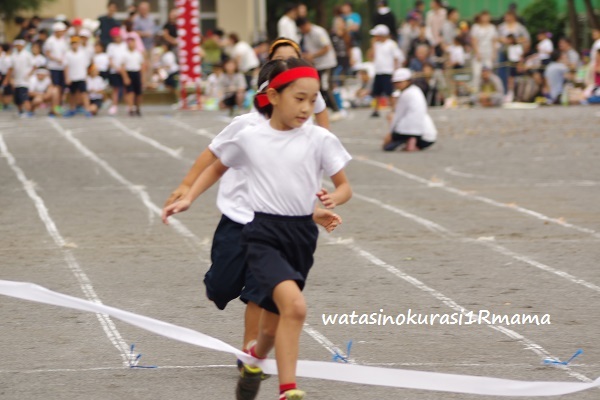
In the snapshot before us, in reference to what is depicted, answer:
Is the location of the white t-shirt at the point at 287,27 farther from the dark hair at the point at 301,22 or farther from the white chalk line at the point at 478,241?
the white chalk line at the point at 478,241

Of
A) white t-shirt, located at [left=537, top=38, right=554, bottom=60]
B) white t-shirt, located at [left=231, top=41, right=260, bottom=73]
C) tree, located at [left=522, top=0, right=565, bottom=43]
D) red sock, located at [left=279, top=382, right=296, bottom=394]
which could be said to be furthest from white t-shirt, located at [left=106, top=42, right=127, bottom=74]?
red sock, located at [left=279, top=382, right=296, bottom=394]

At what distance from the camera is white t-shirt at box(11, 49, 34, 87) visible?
92.2 feet

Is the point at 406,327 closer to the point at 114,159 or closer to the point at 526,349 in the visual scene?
the point at 526,349

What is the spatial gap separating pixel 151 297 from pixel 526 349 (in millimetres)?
2606

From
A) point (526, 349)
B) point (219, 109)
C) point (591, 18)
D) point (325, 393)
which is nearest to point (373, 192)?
point (526, 349)

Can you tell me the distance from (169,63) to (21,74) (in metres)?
4.45

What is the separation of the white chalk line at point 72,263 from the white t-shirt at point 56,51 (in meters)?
10.3

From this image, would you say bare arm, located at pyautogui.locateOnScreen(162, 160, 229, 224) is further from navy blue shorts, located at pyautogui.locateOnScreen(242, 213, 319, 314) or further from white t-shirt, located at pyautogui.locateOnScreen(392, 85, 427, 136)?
white t-shirt, located at pyautogui.locateOnScreen(392, 85, 427, 136)

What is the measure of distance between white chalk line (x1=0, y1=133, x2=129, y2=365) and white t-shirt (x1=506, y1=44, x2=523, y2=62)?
Result: 585 inches

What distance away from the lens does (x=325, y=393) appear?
6.11 metres

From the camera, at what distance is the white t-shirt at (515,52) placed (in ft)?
98.5

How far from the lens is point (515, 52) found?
30.2 m

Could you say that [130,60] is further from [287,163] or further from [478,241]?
[287,163]

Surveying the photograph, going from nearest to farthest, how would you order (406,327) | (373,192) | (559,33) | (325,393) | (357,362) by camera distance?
(325,393) → (357,362) → (406,327) → (373,192) → (559,33)
